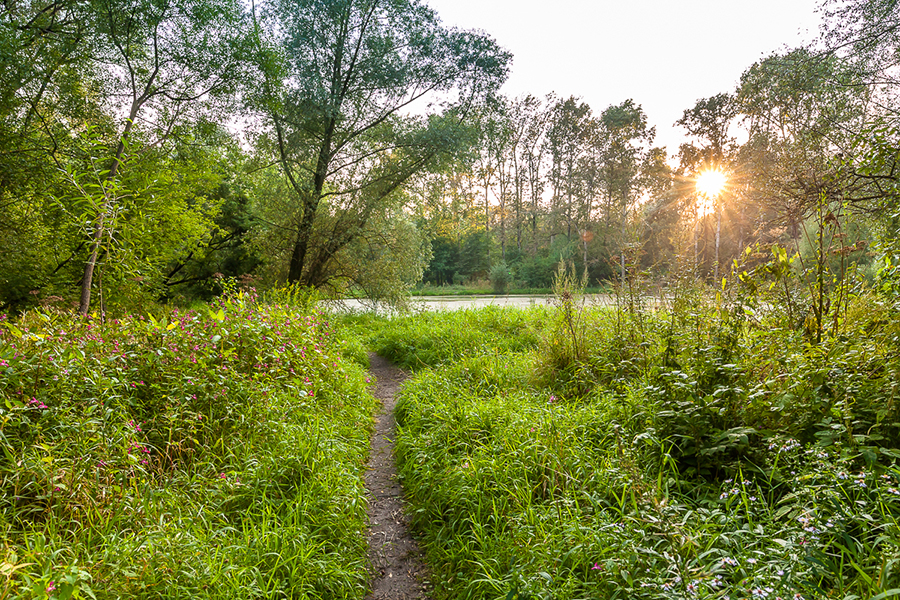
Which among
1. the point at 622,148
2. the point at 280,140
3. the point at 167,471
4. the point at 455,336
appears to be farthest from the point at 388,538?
the point at 622,148

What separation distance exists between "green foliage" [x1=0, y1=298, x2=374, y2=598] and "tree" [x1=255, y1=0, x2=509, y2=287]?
6.43 meters

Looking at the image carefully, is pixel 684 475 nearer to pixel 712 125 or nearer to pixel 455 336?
pixel 455 336

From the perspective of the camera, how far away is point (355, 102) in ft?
31.4

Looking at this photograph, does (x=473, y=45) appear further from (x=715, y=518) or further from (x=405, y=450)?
(x=715, y=518)

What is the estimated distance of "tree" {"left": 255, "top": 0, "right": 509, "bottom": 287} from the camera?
9.09 meters

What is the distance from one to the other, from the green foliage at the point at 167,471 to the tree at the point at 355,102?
6425 mm

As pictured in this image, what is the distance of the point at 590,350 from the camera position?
15.2 ft

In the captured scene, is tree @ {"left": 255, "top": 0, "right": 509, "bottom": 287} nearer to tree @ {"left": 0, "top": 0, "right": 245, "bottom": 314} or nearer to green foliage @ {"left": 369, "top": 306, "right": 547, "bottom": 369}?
tree @ {"left": 0, "top": 0, "right": 245, "bottom": 314}

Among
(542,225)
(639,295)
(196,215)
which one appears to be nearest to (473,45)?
(196,215)

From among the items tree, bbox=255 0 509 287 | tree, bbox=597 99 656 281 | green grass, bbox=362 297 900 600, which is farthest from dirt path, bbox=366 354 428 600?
tree, bbox=597 99 656 281

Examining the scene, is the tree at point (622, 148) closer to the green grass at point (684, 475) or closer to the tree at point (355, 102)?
the tree at point (355, 102)

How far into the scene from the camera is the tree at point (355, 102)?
909 cm

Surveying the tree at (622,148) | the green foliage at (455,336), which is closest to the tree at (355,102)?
the green foliage at (455,336)

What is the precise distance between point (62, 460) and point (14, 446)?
0.37 meters
